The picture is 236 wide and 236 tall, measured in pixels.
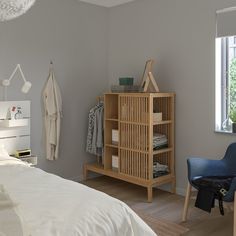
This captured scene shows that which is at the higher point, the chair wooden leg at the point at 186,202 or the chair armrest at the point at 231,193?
the chair armrest at the point at 231,193

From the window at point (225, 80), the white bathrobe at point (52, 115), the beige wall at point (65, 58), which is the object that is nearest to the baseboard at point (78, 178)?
the beige wall at point (65, 58)

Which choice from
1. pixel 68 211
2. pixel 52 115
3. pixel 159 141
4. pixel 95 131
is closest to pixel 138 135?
pixel 159 141

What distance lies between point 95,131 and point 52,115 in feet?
2.07

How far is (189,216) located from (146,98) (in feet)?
4.60

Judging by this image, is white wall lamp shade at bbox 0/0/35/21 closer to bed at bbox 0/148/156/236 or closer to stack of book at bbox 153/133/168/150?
bed at bbox 0/148/156/236

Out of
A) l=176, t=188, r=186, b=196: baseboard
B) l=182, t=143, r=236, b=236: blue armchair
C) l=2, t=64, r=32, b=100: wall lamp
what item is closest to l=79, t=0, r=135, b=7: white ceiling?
l=2, t=64, r=32, b=100: wall lamp

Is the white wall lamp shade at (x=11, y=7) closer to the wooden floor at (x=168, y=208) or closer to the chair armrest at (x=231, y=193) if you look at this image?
the chair armrest at (x=231, y=193)

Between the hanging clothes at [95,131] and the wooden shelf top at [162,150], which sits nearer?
the wooden shelf top at [162,150]

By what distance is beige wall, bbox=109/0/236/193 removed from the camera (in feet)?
12.2

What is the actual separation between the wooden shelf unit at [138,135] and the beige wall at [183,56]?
0.12 meters

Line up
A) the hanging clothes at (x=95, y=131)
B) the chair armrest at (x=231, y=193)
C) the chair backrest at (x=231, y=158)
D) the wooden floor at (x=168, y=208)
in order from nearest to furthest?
the chair armrest at (x=231, y=193)
the wooden floor at (x=168, y=208)
the chair backrest at (x=231, y=158)
the hanging clothes at (x=95, y=131)

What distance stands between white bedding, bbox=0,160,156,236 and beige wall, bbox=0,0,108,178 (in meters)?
2.02

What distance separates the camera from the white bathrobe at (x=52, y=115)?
423 centimetres

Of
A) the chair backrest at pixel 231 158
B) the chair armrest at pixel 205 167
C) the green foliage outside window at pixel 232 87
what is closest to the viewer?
the chair armrest at pixel 205 167
